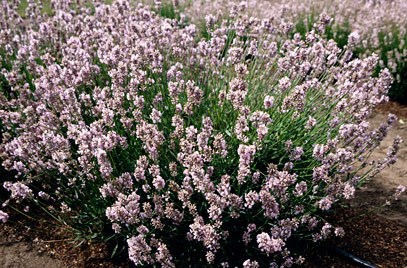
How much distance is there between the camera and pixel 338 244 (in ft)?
10.1

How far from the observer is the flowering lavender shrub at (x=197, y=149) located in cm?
224

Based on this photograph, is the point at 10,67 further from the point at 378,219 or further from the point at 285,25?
the point at 378,219

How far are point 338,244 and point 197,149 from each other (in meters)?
1.50

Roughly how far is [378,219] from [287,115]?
4.72ft

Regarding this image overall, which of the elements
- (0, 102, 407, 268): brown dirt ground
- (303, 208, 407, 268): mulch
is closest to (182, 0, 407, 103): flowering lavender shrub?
(0, 102, 407, 268): brown dirt ground

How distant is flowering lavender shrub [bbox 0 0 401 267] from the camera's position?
2.24 meters

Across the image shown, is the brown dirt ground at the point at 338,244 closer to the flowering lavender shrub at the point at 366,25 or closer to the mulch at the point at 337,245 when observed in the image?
the mulch at the point at 337,245

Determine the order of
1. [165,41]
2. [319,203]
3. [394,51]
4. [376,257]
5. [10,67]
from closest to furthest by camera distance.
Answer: [319,203], [376,257], [165,41], [10,67], [394,51]

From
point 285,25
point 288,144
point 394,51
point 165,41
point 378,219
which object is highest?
point 285,25

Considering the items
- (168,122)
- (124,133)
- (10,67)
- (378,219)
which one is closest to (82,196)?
(124,133)

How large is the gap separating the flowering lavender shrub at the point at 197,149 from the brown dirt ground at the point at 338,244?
0.70ft

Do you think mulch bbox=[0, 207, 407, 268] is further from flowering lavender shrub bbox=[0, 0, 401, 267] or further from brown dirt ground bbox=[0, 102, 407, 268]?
flowering lavender shrub bbox=[0, 0, 401, 267]

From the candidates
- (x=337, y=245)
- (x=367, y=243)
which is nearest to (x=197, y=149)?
(x=337, y=245)

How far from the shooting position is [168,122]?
312 cm
